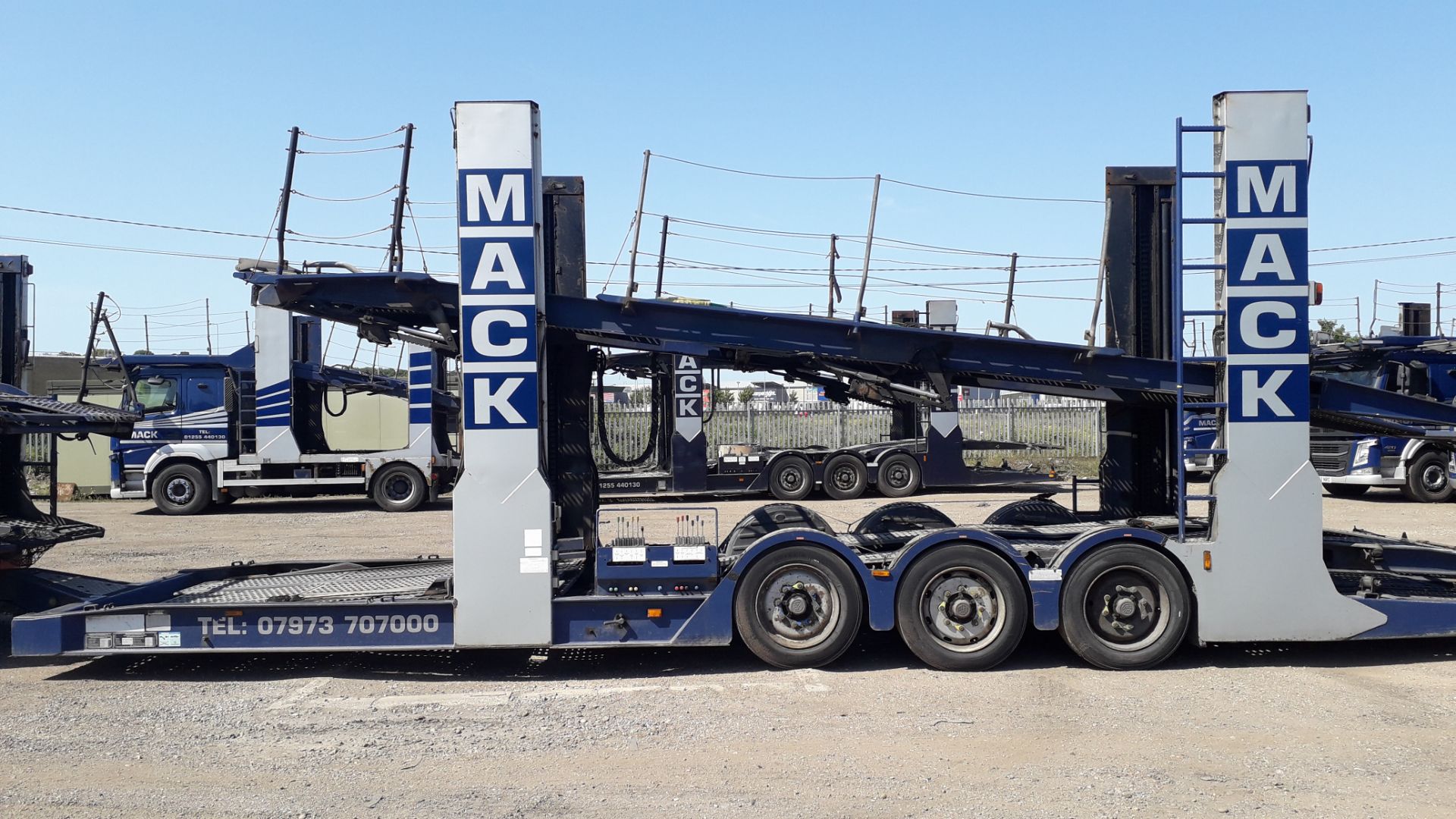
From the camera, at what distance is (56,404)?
917 centimetres

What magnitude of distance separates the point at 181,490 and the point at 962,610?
1746 centimetres

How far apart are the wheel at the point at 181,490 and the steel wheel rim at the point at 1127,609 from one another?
700 inches

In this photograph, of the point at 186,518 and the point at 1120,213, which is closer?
the point at 1120,213

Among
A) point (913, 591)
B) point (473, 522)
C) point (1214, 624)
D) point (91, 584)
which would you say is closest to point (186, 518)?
point (91, 584)

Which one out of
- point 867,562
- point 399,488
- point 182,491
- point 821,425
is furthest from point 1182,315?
point 821,425

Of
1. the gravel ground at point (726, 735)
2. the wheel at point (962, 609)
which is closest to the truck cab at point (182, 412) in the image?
the gravel ground at point (726, 735)

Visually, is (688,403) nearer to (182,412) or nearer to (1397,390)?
(182,412)

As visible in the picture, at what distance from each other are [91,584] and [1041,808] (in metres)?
7.97

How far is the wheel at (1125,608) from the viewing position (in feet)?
25.1

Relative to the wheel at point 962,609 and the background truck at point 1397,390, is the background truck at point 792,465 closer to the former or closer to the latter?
the background truck at point 1397,390

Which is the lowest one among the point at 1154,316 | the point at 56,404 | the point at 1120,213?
the point at 56,404

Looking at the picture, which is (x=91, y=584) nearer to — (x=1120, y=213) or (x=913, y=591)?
(x=913, y=591)

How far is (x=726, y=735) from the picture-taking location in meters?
6.37

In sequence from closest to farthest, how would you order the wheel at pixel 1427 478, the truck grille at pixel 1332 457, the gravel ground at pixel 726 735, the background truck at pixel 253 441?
the gravel ground at pixel 726 735 < the wheel at pixel 1427 478 < the background truck at pixel 253 441 < the truck grille at pixel 1332 457
